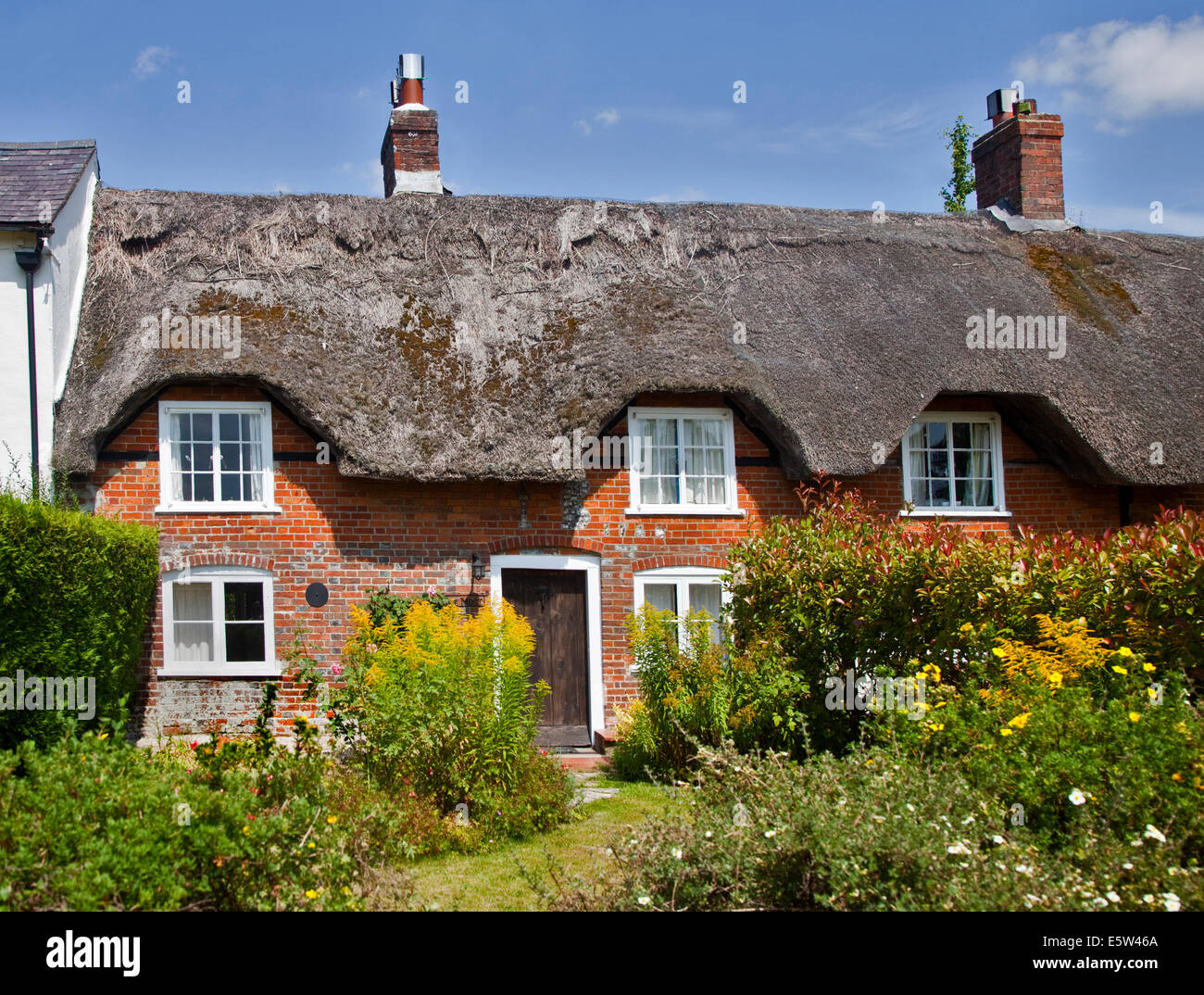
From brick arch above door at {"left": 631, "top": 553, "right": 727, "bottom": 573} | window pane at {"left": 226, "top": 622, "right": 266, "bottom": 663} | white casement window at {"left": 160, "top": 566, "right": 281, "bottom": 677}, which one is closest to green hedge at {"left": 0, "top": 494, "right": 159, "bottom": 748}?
white casement window at {"left": 160, "top": 566, "right": 281, "bottom": 677}

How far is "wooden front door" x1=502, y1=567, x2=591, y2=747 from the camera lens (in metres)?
11.6

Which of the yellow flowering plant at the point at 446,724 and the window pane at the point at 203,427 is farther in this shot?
the window pane at the point at 203,427

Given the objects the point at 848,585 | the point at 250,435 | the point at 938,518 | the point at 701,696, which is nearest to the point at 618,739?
the point at 701,696

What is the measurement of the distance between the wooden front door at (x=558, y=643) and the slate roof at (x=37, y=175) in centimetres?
644

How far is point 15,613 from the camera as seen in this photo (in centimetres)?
801

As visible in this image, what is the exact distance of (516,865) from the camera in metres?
6.39

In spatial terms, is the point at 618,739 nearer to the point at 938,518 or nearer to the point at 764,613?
the point at 764,613

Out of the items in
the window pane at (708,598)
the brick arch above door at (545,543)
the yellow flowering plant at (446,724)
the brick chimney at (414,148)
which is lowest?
the yellow flowering plant at (446,724)

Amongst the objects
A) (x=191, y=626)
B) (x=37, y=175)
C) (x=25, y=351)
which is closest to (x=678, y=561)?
(x=191, y=626)

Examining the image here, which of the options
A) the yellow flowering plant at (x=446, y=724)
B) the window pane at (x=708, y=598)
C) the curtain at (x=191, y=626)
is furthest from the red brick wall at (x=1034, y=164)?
the curtain at (x=191, y=626)

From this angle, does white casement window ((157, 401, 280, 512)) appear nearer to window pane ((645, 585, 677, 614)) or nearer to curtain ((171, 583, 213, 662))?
curtain ((171, 583, 213, 662))

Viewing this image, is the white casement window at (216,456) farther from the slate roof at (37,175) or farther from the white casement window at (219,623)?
the slate roof at (37,175)

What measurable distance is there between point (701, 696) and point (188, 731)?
5540 mm

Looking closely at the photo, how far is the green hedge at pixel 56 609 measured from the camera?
7.88 metres
